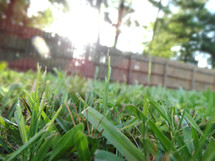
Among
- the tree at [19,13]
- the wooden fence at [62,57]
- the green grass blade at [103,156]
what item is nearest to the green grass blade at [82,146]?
the green grass blade at [103,156]

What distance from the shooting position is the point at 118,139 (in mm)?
241

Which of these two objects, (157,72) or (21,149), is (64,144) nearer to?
(21,149)

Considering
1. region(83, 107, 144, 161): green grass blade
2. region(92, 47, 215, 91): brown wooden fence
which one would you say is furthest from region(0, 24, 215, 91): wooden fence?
region(83, 107, 144, 161): green grass blade

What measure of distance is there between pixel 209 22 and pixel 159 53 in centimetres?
429

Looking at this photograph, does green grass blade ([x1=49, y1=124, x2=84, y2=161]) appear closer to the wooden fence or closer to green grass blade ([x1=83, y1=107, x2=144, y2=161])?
green grass blade ([x1=83, y1=107, x2=144, y2=161])

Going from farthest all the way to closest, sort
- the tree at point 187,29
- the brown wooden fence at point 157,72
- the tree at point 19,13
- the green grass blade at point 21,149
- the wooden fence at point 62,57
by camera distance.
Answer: the tree at point 187,29 < the tree at point 19,13 < the brown wooden fence at point 157,72 < the wooden fence at point 62,57 < the green grass blade at point 21,149

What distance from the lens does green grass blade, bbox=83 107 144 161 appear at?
221 millimetres

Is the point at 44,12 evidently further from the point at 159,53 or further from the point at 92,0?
the point at 159,53

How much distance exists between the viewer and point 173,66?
7828 mm

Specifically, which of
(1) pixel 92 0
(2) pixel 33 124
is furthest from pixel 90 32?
(2) pixel 33 124

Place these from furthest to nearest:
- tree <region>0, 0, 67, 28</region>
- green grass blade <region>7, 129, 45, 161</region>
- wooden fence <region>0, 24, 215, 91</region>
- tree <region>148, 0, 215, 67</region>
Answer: tree <region>148, 0, 215, 67</region>, tree <region>0, 0, 67, 28</region>, wooden fence <region>0, 24, 215, 91</region>, green grass blade <region>7, 129, 45, 161</region>

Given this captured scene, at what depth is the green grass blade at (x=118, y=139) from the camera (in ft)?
0.73

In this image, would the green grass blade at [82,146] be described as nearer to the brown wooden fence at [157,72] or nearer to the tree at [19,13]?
the brown wooden fence at [157,72]

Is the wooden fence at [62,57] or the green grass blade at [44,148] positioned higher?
the wooden fence at [62,57]
